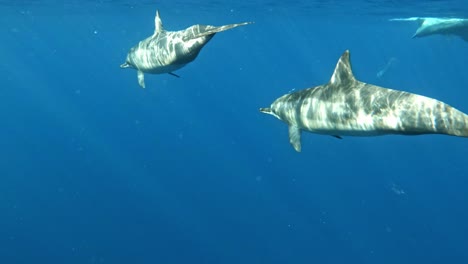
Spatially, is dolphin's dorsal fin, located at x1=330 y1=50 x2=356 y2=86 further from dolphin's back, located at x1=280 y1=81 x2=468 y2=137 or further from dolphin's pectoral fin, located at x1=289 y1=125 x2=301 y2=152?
dolphin's pectoral fin, located at x1=289 y1=125 x2=301 y2=152

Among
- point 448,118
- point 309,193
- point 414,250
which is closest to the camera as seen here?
point 448,118

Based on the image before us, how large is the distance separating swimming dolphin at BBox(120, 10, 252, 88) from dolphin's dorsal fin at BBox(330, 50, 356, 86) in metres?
1.76

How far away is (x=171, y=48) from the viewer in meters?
9.39

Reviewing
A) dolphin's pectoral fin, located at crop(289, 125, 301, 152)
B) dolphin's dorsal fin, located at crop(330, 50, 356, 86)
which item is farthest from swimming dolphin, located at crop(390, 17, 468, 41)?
dolphin's dorsal fin, located at crop(330, 50, 356, 86)

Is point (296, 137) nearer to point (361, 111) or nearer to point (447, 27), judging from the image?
point (361, 111)

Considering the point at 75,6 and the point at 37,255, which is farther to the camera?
the point at 75,6

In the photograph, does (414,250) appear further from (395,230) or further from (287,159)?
(287,159)

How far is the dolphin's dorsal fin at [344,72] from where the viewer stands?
7.78 m

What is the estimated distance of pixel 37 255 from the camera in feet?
94.4

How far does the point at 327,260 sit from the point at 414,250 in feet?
16.6

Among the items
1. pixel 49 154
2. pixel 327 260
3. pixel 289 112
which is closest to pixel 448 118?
pixel 289 112

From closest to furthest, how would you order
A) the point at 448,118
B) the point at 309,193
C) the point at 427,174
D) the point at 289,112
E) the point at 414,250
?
the point at 448,118 < the point at 289,112 < the point at 414,250 < the point at 309,193 < the point at 427,174

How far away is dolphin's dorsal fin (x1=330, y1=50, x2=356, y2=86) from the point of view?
306 inches

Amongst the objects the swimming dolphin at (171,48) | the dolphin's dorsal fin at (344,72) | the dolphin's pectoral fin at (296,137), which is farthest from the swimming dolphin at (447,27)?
the dolphin's dorsal fin at (344,72)
